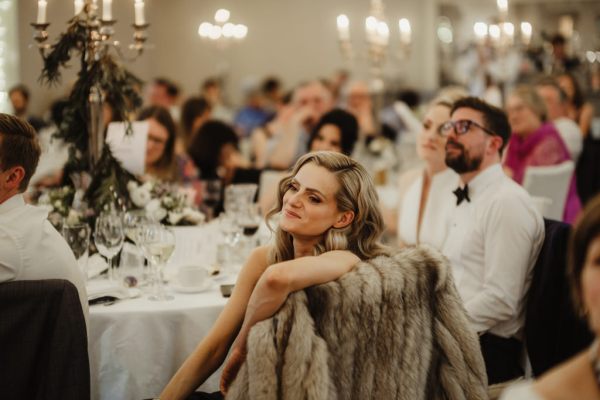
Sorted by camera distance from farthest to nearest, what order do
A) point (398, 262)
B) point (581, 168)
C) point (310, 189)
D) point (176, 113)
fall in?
point (176, 113)
point (581, 168)
point (310, 189)
point (398, 262)

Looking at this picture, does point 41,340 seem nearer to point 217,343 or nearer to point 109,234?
point 217,343

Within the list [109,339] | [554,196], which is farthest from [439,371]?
[554,196]

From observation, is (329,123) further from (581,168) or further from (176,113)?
(176,113)

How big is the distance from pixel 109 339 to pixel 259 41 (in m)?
10.4

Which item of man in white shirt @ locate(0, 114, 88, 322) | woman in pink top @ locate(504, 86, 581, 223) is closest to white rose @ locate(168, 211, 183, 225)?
man in white shirt @ locate(0, 114, 88, 322)

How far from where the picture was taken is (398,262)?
1.83 metres

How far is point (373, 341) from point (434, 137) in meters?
1.96

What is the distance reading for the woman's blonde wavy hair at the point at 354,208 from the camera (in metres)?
2.02

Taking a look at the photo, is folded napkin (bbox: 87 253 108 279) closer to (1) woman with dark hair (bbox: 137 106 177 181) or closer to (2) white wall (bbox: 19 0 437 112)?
(1) woman with dark hair (bbox: 137 106 177 181)

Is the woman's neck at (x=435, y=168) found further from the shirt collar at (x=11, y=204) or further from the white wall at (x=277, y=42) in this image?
the white wall at (x=277, y=42)

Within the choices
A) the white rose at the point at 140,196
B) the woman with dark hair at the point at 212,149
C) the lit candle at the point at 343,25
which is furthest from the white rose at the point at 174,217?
the lit candle at the point at 343,25

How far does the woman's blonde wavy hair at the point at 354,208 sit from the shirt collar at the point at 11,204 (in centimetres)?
91

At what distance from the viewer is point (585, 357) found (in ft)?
3.77

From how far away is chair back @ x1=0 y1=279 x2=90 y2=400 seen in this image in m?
1.87
